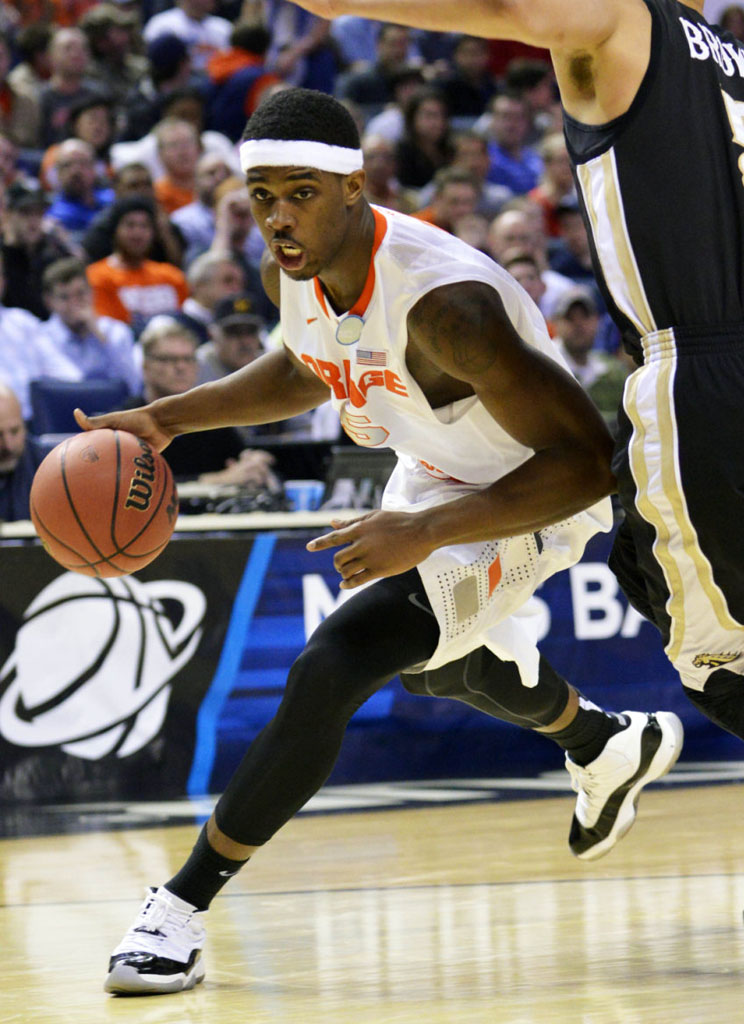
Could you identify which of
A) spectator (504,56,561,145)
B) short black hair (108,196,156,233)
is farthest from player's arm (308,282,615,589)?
spectator (504,56,561,145)

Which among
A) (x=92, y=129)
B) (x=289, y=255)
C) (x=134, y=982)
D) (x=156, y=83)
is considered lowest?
(x=134, y=982)

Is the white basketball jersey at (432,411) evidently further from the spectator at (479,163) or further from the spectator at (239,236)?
the spectator at (479,163)

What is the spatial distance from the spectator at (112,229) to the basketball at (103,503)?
6119 mm

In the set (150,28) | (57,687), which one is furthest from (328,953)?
(150,28)

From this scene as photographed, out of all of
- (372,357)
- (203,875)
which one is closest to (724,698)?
(372,357)

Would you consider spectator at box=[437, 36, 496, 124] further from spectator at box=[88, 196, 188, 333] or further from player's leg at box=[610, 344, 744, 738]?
player's leg at box=[610, 344, 744, 738]

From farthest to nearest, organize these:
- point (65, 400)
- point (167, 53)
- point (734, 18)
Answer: point (734, 18), point (167, 53), point (65, 400)

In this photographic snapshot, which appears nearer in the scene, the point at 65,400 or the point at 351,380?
the point at 351,380

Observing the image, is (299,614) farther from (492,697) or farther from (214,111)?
(214,111)

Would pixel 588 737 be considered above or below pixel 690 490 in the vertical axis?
below

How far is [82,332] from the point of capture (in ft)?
27.3

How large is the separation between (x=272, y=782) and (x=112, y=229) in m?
6.72

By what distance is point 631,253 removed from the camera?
2.82m

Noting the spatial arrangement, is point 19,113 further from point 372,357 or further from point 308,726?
point 308,726
